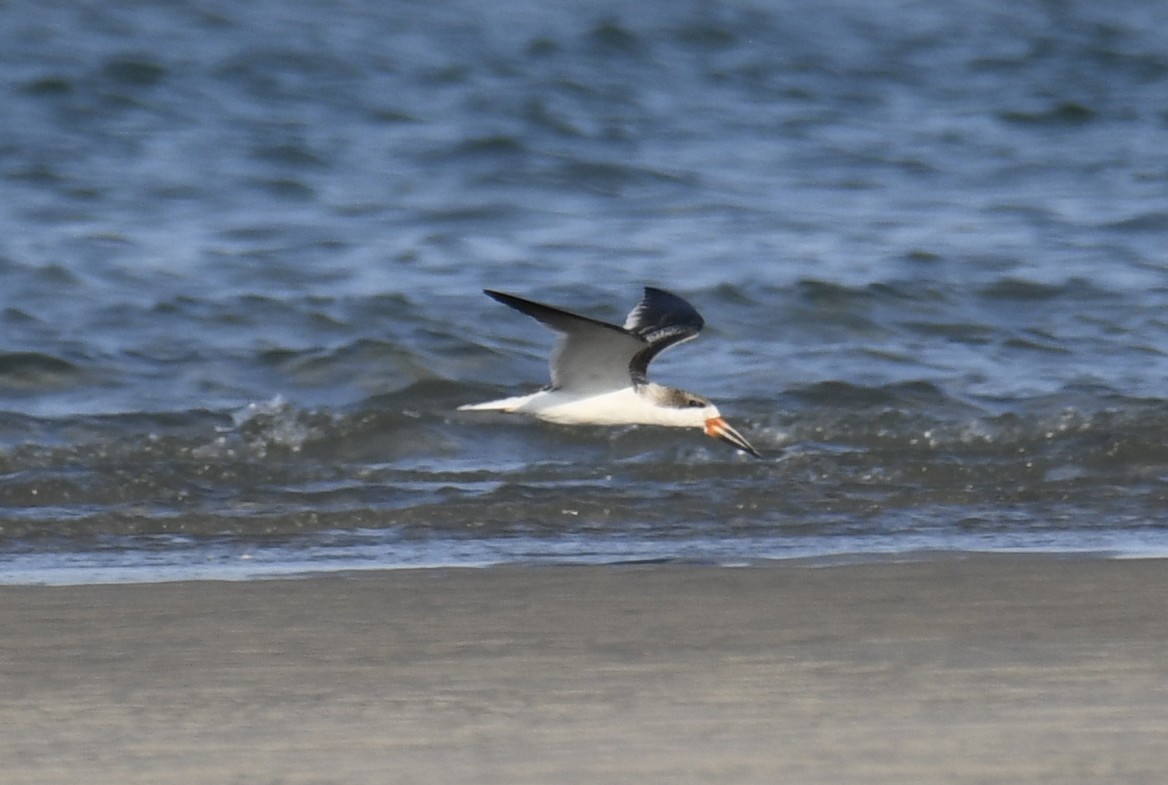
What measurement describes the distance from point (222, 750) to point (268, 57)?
13071 mm

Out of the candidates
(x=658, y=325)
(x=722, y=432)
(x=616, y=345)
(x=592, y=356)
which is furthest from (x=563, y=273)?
(x=616, y=345)

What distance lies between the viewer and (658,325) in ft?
22.4

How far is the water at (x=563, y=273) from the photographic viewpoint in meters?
6.40

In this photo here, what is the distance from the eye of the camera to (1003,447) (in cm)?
736

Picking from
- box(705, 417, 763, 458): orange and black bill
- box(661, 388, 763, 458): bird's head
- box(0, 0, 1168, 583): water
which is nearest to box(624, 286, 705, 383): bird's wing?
box(661, 388, 763, 458): bird's head

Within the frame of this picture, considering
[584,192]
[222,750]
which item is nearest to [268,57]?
[584,192]

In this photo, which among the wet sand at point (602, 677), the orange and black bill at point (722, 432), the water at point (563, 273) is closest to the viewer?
the wet sand at point (602, 677)

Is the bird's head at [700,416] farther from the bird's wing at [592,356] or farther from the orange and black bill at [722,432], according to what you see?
the bird's wing at [592,356]

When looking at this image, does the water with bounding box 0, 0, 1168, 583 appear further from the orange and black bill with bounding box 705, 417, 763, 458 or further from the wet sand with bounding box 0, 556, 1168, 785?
the wet sand with bounding box 0, 556, 1168, 785

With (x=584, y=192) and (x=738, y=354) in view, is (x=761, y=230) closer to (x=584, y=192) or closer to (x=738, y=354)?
(x=584, y=192)

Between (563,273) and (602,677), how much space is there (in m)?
6.49

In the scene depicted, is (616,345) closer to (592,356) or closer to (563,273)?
(592,356)

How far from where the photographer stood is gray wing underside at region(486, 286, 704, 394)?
6252 millimetres

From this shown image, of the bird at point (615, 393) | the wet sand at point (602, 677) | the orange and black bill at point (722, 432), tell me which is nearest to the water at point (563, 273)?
the orange and black bill at point (722, 432)
